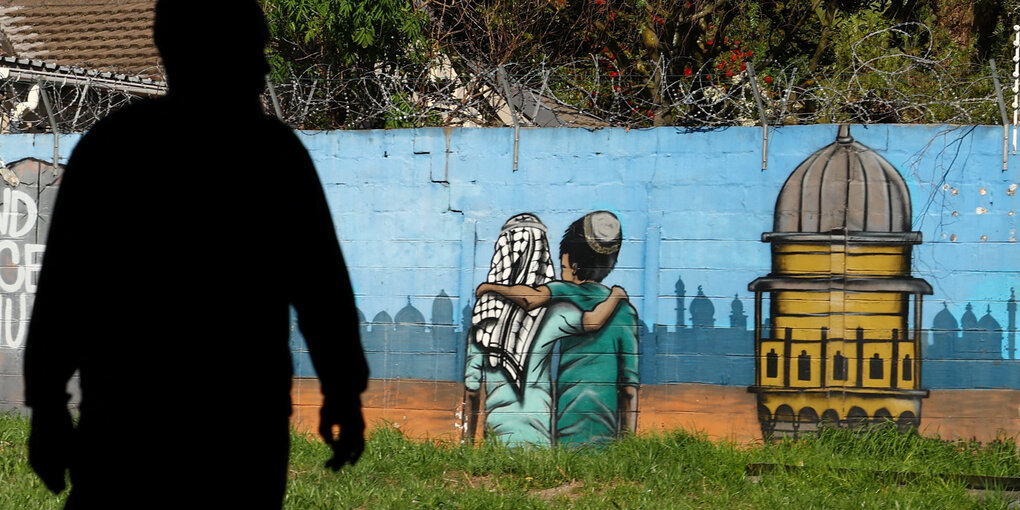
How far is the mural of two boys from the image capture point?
21.4 ft

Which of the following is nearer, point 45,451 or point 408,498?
point 45,451

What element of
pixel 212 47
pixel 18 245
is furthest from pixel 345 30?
pixel 212 47

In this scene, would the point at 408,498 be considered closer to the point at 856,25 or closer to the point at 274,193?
the point at 274,193

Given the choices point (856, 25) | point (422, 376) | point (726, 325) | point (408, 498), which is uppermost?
point (856, 25)

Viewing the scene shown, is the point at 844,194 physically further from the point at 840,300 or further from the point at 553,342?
the point at 553,342

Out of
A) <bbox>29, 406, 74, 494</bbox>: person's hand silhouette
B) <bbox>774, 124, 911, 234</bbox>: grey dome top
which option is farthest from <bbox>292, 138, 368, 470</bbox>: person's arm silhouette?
<bbox>774, 124, 911, 234</bbox>: grey dome top

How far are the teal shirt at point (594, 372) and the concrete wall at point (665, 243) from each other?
0.10 metres

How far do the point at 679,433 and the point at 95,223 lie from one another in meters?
4.59

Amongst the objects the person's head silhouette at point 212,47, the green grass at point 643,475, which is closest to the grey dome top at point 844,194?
the green grass at point 643,475

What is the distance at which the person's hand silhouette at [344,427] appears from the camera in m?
2.55

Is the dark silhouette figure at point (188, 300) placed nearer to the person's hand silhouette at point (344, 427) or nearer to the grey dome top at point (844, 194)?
the person's hand silhouette at point (344, 427)

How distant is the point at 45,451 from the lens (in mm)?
2414

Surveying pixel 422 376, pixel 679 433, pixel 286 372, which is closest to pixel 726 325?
pixel 679 433

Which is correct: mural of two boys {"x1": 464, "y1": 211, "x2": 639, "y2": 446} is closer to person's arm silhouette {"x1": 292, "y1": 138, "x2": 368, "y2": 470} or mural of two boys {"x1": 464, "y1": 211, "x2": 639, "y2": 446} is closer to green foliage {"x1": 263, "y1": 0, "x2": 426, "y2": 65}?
green foliage {"x1": 263, "y1": 0, "x2": 426, "y2": 65}
